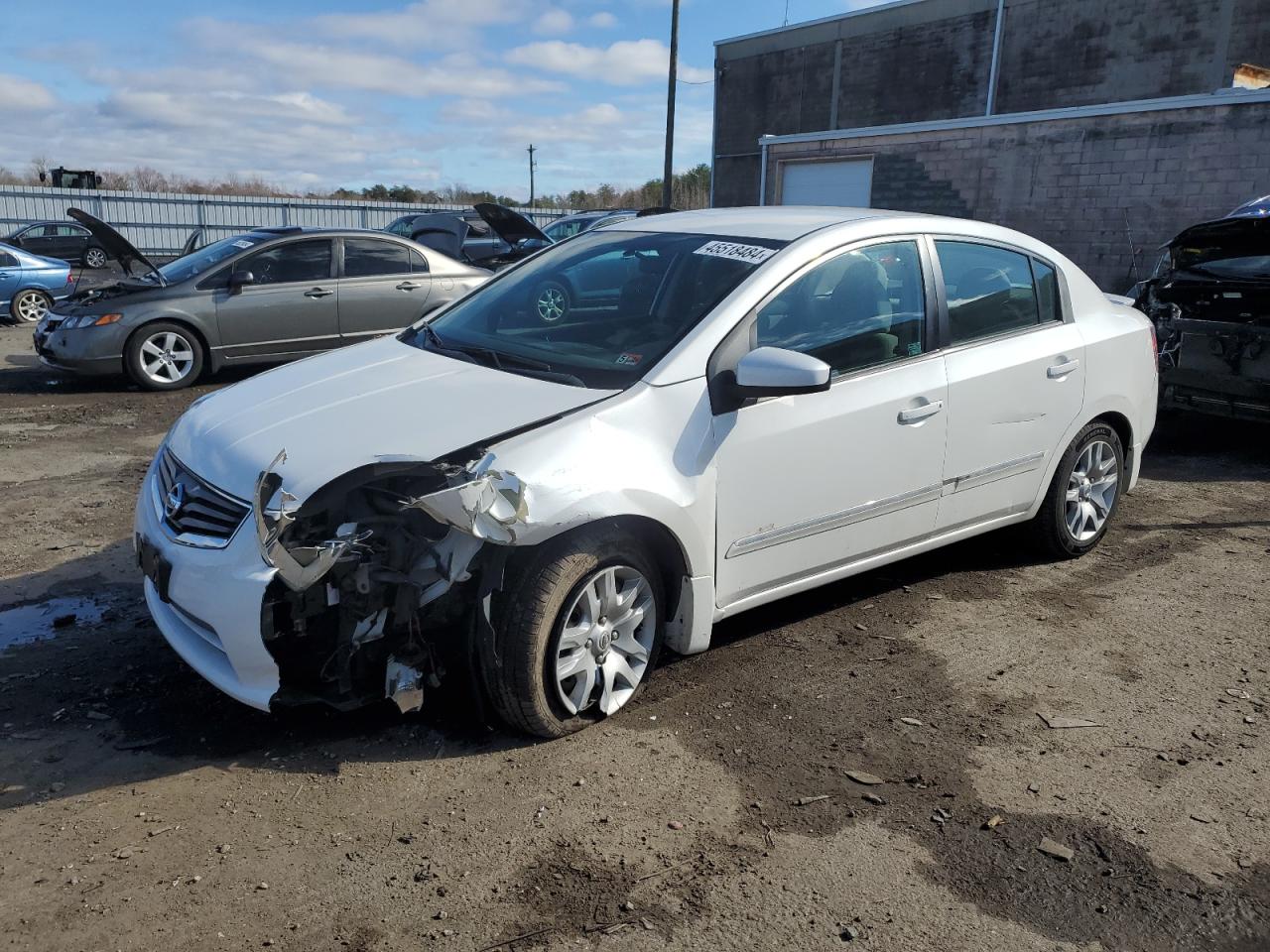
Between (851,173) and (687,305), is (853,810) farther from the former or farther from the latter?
(851,173)

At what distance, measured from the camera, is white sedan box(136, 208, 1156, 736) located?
3113 millimetres

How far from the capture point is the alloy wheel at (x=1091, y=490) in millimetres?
5164

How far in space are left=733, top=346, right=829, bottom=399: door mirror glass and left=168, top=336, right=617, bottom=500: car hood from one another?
0.47 m

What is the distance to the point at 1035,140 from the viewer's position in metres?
15.7

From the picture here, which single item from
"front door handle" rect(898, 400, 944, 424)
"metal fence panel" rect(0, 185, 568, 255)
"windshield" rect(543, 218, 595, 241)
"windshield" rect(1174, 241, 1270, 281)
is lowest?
"front door handle" rect(898, 400, 944, 424)

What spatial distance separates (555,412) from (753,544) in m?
0.92

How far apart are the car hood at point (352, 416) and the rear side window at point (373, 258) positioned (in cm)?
682

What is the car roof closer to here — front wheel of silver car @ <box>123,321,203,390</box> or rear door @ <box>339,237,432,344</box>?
rear door @ <box>339,237,432,344</box>

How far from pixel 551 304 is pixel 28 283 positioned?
43.5 feet

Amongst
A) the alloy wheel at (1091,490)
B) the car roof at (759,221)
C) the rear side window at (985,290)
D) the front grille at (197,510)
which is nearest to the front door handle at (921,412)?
the rear side window at (985,290)

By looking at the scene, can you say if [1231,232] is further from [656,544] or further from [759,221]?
[656,544]

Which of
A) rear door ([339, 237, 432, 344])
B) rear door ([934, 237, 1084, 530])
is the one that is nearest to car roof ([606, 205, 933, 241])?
rear door ([934, 237, 1084, 530])

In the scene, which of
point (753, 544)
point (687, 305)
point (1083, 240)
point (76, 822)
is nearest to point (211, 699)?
point (76, 822)

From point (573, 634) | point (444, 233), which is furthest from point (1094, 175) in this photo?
point (573, 634)
